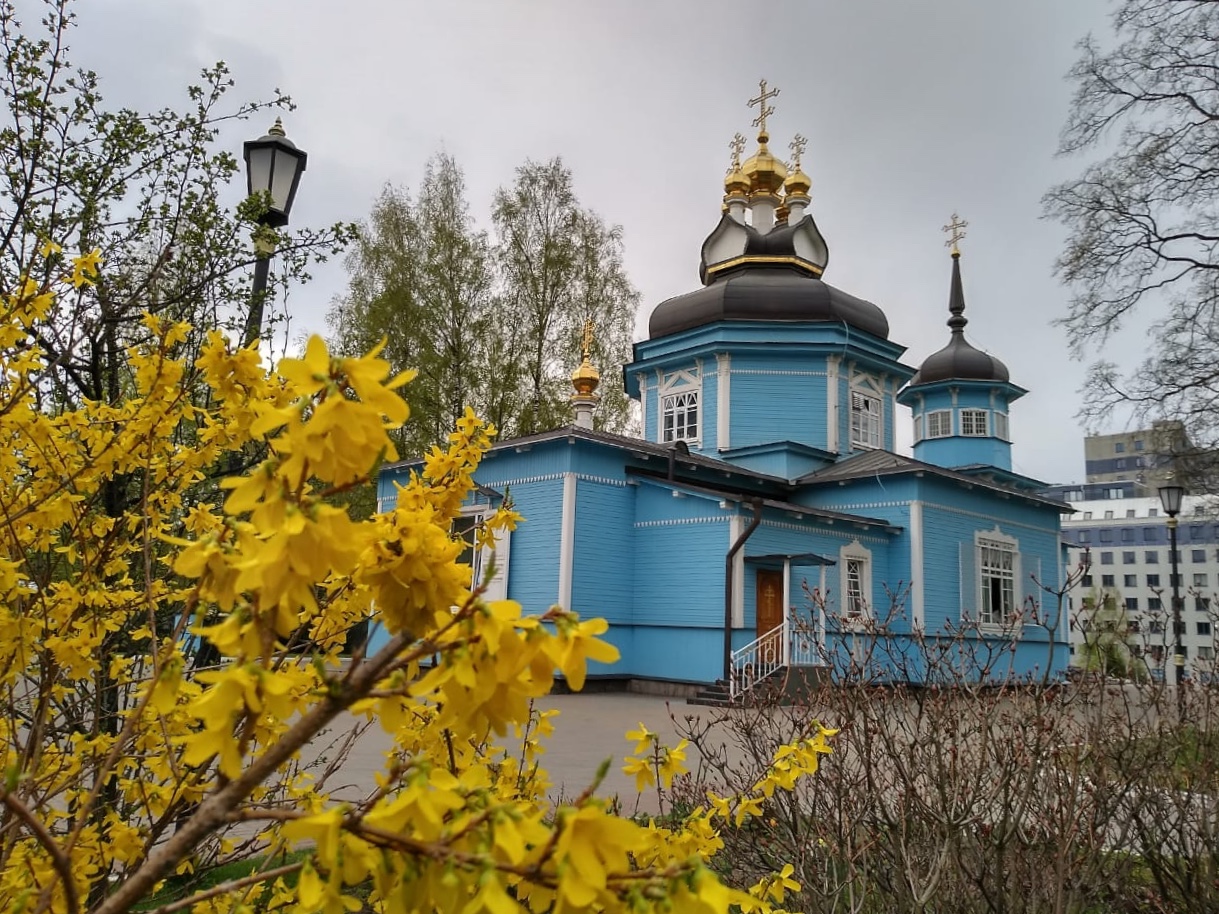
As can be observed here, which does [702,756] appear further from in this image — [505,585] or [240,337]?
[505,585]

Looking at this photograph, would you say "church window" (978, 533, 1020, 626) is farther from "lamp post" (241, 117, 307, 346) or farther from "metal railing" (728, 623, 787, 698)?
"lamp post" (241, 117, 307, 346)

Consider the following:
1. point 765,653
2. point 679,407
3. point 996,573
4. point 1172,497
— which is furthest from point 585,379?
point 1172,497

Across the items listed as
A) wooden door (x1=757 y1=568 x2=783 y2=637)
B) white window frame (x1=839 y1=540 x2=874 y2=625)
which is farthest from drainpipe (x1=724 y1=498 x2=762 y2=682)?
white window frame (x1=839 y1=540 x2=874 y2=625)

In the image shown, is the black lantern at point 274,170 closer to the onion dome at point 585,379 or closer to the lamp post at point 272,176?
the lamp post at point 272,176

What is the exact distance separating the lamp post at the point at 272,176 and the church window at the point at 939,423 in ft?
73.1

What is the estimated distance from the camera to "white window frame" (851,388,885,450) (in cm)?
1939

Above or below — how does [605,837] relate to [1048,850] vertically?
above

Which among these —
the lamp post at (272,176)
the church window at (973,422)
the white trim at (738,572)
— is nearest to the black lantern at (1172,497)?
the white trim at (738,572)

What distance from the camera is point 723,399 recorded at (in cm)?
1878

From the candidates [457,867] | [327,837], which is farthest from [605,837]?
[327,837]

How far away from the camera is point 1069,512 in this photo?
1975 centimetres

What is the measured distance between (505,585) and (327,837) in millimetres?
14721

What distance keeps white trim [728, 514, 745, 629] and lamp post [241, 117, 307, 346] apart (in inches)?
396

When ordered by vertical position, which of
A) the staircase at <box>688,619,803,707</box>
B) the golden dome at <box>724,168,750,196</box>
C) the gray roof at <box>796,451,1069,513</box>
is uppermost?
the golden dome at <box>724,168,750,196</box>
